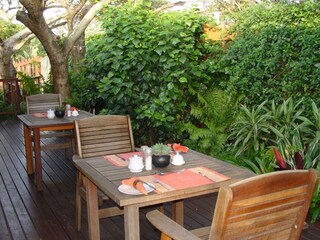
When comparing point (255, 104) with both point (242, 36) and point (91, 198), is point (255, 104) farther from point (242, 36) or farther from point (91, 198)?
point (91, 198)

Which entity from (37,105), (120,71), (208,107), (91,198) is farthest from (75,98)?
(91,198)

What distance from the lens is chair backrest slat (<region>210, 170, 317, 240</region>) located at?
142 cm

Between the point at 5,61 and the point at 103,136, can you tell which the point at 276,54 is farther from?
the point at 5,61

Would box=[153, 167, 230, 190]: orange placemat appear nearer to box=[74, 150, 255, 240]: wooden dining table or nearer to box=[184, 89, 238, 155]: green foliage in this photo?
box=[74, 150, 255, 240]: wooden dining table

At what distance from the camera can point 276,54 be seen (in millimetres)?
4121

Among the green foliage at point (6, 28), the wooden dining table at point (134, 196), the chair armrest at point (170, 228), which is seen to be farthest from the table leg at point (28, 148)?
the green foliage at point (6, 28)

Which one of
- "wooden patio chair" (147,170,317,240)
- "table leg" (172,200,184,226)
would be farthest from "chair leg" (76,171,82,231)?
"wooden patio chair" (147,170,317,240)

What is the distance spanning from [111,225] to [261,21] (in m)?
2.96

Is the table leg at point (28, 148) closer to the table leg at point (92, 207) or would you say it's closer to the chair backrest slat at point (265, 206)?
the table leg at point (92, 207)

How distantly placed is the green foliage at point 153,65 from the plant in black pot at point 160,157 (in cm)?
262

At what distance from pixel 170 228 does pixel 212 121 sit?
11.1ft

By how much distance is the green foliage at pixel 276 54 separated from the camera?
150 inches

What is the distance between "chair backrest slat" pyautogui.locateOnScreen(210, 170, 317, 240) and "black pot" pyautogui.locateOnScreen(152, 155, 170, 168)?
33.1 inches

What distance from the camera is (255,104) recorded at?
4605 millimetres
